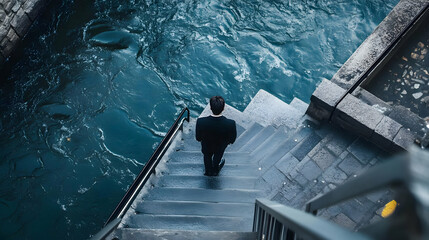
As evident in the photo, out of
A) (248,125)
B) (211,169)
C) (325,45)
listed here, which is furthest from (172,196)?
(325,45)

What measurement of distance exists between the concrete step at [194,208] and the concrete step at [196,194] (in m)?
0.25

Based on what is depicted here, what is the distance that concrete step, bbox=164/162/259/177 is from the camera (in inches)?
228

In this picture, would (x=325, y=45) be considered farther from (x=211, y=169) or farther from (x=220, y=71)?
(x=211, y=169)

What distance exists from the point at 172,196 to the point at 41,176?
12.3 ft

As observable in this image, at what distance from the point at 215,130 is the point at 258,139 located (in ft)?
7.45

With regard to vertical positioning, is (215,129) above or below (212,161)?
above

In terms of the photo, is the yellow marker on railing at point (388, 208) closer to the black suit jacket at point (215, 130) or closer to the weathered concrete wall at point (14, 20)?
the black suit jacket at point (215, 130)

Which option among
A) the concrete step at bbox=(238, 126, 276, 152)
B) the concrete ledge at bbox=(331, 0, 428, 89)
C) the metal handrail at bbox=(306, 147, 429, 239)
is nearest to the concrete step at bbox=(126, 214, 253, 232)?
the concrete step at bbox=(238, 126, 276, 152)

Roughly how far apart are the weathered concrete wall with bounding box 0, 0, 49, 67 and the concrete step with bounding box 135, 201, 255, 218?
22.5 feet

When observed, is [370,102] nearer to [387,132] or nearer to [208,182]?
[387,132]

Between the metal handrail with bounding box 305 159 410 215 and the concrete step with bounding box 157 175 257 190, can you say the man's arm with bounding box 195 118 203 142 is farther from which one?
the metal handrail with bounding box 305 159 410 215

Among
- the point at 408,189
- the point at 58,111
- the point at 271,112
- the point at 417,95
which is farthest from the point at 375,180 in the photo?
the point at 58,111

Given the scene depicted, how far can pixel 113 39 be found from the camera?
934 cm

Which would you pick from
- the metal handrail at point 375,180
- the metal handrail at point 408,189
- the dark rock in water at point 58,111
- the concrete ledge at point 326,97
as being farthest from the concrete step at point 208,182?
the metal handrail at point 408,189
